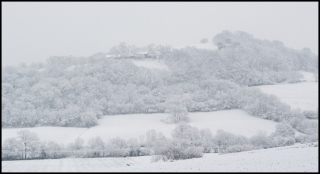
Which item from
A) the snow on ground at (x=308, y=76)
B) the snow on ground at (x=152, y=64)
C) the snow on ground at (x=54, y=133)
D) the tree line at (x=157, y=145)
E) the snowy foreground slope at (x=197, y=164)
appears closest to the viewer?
the snowy foreground slope at (x=197, y=164)

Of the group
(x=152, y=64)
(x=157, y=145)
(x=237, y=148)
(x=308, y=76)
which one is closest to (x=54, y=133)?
(x=157, y=145)

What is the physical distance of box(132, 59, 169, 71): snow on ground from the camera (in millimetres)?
65725

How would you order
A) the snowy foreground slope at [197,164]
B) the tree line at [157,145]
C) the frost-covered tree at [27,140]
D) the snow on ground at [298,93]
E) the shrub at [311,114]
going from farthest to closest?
the snow on ground at [298,93] < the shrub at [311,114] < the frost-covered tree at [27,140] < the tree line at [157,145] < the snowy foreground slope at [197,164]

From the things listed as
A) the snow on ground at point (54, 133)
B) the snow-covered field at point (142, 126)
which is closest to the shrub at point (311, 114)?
the snow-covered field at point (142, 126)

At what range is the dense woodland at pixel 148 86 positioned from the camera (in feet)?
138

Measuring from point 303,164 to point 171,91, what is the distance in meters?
37.7

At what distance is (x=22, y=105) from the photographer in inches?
1594

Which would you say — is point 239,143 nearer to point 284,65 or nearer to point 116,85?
point 116,85

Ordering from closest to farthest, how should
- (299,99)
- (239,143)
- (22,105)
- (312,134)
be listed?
(239,143), (312,134), (22,105), (299,99)

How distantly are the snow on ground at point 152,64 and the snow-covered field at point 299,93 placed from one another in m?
21.6

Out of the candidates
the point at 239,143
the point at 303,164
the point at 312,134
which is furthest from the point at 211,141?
the point at 303,164

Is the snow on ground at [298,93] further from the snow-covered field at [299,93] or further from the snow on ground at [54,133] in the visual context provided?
the snow on ground at [54,133]

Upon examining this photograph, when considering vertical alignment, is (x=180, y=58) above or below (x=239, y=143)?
above

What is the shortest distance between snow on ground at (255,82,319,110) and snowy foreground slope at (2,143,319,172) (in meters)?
26.2
